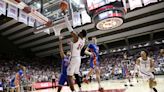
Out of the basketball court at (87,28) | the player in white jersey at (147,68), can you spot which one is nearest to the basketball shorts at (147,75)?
the player in white jersey at (147,68)

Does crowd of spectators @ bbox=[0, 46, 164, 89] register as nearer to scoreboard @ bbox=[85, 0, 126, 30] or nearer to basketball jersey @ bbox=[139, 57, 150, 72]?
scoreboard @ bbox=[85, 0, 126, 30]

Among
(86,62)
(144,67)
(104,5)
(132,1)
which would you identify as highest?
→ (132,1)

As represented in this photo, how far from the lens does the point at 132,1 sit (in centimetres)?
1522

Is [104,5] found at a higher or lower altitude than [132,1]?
lower

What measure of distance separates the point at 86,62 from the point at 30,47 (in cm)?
867

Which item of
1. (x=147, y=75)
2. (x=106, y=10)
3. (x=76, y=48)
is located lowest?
(x=147, y=75)

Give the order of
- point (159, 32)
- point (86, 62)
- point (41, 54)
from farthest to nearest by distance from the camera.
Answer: point (41, 54) < point (86, 62) < point (159, 32)

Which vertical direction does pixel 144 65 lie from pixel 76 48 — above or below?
below

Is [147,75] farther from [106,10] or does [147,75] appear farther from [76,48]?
[106,10]

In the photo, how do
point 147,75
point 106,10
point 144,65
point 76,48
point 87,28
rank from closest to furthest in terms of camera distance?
point 76,48
point 147,75
point 144,65
point 106,10
point 87,28

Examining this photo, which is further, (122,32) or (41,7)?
(122,32)

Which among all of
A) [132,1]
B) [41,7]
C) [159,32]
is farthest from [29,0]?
[159,32]

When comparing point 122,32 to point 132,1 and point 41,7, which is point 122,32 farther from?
point 41,7

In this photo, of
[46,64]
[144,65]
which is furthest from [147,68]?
[46,64]
